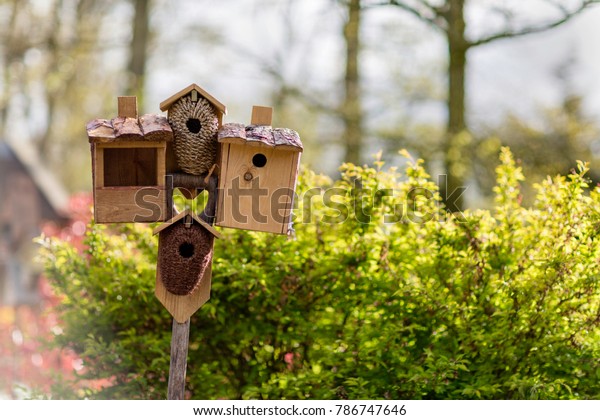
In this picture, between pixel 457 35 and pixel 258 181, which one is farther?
pixel 457 35

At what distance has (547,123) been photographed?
1248 centimetres

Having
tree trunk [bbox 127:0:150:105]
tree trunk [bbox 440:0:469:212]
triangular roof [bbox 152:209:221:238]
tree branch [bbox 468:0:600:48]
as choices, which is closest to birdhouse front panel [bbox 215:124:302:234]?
triangular roof [bbox 152:209:221:238]

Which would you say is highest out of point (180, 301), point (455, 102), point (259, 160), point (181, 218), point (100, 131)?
point (455, 102)

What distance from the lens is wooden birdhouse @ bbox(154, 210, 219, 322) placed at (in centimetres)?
312

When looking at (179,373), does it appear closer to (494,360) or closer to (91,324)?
(91,324)

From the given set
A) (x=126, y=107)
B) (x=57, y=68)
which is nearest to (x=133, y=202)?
(x=126, y=107)

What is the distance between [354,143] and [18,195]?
6.46 metres

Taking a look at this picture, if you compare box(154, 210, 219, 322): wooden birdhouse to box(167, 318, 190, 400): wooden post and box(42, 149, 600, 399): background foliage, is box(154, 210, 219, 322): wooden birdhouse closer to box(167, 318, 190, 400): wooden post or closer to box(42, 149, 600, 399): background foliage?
box(167, 318, 190, 400): wooden post

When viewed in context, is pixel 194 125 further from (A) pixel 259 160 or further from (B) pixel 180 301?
(B) pixel 180 301

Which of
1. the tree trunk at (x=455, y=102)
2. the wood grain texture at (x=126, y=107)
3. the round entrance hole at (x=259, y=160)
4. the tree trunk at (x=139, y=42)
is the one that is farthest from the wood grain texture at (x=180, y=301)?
the tree trunk at (x=139, y=42)

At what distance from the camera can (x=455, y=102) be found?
23.0 ft

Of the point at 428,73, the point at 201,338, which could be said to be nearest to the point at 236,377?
the point at 201,338

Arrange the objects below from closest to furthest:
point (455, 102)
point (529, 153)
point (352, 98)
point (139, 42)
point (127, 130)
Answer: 1. point (127, 130)
2. point (455, 102)
3. point (529, 153)
4. point (352, 98)
5. point (139, 42)

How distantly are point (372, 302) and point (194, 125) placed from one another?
139cm
